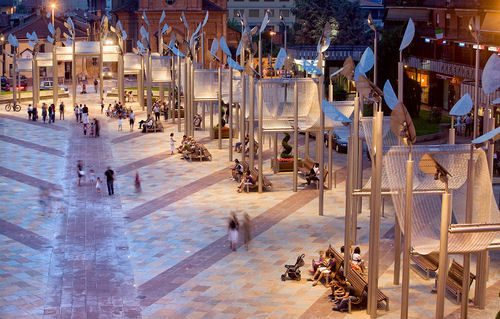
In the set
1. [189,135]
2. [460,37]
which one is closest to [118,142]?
[189,135]

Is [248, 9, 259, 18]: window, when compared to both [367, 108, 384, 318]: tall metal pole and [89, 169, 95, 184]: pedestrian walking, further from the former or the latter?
[367, 108, 384, 318]: tall metal pole

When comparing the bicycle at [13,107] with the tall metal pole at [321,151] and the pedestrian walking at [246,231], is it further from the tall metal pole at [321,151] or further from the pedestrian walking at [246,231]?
the pedestrian walking at [246,231]

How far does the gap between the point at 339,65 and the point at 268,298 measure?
6950 cm

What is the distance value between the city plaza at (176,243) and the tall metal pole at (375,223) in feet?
0.83

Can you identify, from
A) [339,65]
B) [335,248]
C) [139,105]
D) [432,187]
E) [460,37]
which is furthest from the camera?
[339,65]

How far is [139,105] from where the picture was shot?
7875 centimetres

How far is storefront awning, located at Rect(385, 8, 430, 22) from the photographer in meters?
80.4

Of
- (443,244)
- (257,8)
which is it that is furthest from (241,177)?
(257,8)

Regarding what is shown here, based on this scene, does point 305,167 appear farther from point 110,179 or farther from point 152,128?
point 152,128

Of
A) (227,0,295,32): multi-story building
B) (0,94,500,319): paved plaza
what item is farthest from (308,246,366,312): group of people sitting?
(227,0,295,32): multi-story building

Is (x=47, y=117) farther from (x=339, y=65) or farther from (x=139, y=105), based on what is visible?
(x=339, y=65)

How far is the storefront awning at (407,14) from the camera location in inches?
3167

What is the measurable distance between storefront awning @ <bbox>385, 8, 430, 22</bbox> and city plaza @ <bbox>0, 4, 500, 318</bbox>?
31.3 m

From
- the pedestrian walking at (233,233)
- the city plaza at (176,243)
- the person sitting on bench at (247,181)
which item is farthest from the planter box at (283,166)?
the pedestrian walking at (233,233)
